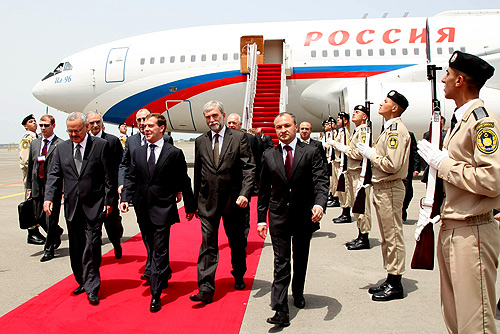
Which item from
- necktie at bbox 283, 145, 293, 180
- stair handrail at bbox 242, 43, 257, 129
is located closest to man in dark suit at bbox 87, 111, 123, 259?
necktie at bbox 283, 145, 293, 180

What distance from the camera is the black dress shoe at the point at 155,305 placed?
12.3 ft

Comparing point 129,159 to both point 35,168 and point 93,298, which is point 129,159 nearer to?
point 93,298

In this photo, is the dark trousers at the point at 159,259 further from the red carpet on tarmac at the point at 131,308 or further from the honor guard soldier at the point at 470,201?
the honor guard soldier at the point at 470,201

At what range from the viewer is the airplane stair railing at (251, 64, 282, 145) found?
12.6 meters

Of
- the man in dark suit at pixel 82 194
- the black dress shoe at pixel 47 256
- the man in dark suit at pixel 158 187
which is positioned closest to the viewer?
the man in dark suit at pixel 158 187

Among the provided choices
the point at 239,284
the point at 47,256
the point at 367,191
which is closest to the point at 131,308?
the point at 239,284

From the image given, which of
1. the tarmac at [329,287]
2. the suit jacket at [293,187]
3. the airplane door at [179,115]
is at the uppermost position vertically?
the airplane door at [179,115]

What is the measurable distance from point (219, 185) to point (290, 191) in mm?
784

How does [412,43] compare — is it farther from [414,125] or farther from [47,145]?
[47,145]

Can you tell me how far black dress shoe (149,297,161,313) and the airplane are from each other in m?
9.88

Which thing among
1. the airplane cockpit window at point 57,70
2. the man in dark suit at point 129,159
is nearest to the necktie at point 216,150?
the man in dark suit at point 129,159

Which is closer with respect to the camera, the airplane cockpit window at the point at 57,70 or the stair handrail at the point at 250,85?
the stair handrail at the point at 250,85

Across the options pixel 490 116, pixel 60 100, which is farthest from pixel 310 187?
pixel 60 100

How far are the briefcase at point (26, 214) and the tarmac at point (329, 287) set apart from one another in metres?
0.42
